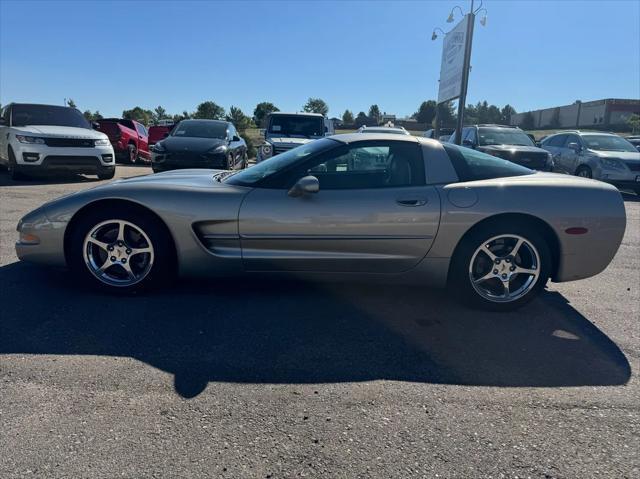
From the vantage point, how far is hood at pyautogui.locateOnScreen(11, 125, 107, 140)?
9711 mm

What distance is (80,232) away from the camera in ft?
11.5

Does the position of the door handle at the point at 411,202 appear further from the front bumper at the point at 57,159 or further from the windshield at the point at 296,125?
the front bumper at the point at 57,159

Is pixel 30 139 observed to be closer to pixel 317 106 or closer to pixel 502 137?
pixel 502 137

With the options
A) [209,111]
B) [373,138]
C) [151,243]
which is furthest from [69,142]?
[209,111]

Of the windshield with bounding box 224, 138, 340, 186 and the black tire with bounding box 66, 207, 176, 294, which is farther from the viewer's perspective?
the windshield with bounding box 224, 138, 340, 186

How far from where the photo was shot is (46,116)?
10.6 meters

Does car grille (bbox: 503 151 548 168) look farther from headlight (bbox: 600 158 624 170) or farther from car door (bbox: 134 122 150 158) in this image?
car door (bbox: 134 122 150 158)

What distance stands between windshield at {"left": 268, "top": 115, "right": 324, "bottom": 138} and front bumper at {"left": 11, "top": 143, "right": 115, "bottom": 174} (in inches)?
153

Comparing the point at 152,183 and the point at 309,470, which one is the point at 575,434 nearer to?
the point at 309,470

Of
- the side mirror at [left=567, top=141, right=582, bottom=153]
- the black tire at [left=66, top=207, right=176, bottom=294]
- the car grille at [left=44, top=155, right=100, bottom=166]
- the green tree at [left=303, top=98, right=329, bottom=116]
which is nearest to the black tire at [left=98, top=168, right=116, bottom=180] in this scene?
the car grille at [left=44, top=155, right=100, bottom=166]

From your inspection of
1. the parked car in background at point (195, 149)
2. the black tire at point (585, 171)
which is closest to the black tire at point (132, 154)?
the parked car in background at point (195, 149)

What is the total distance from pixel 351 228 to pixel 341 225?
0.08 metres

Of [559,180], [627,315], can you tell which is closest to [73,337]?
[559,180]

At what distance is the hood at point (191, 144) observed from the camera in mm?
9773
